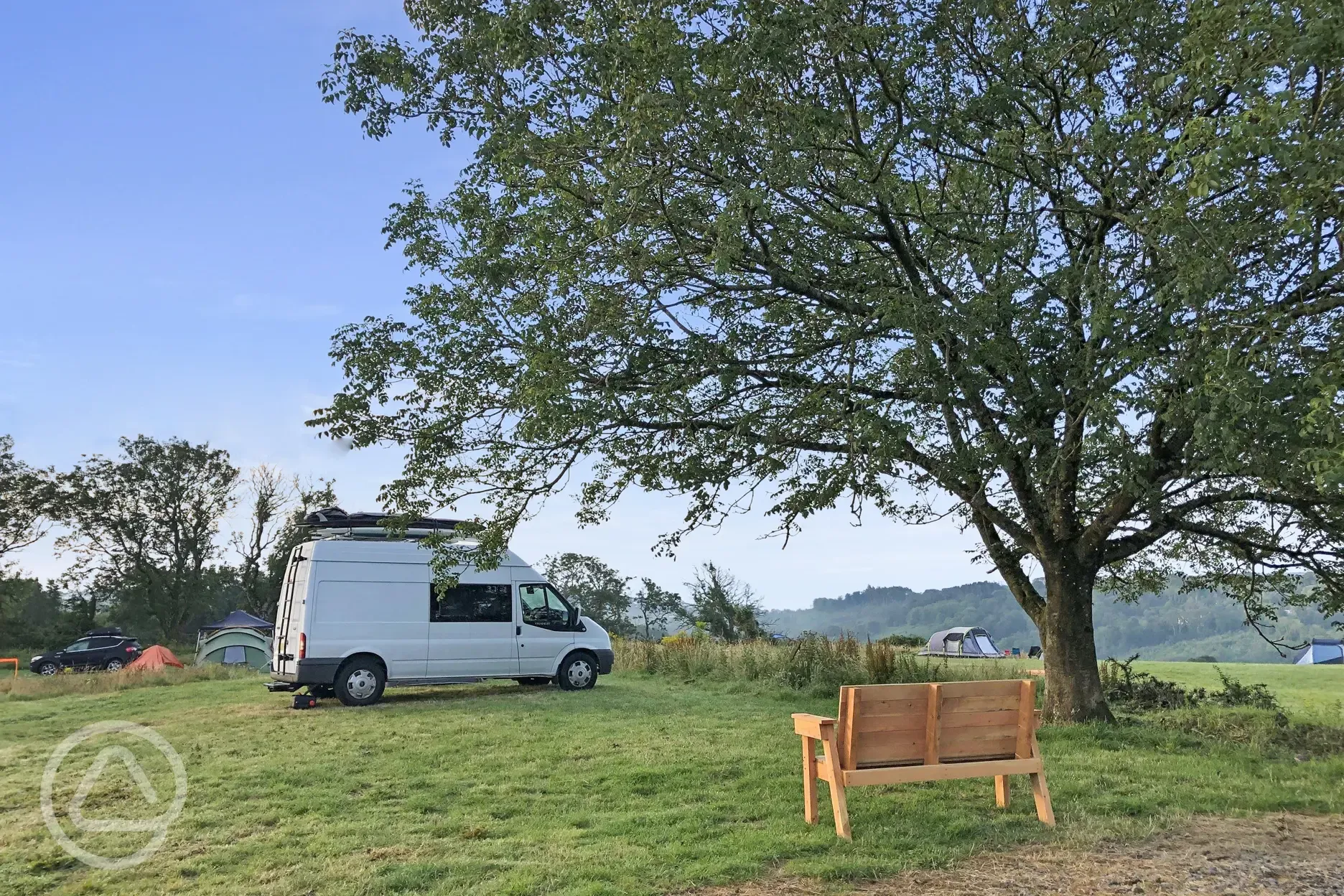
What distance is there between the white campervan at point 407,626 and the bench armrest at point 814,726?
7.83m

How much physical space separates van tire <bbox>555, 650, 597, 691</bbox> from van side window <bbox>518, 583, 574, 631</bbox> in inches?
21.2

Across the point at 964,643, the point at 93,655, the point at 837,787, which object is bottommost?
the point at 964,643

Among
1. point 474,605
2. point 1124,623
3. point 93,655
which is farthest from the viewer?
point 1124,623

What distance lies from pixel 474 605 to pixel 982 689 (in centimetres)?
1031

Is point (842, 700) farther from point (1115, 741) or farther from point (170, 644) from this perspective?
point (170, 644)

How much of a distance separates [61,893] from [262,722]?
7.27m

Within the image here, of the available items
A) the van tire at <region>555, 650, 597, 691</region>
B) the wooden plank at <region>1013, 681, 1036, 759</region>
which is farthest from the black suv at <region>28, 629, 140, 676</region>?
the wooden plank at <region>1013, 681, 1036, 759</region>

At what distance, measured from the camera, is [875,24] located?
7.24m

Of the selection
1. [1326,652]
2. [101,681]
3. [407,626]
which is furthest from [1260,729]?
[1326,652]

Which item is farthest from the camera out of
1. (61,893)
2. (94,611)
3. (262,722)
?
(94,611)

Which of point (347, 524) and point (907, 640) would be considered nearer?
point (347, 524)

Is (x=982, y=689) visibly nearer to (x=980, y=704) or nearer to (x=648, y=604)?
(x=980, y=704)

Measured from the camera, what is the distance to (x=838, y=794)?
5480 millimetres

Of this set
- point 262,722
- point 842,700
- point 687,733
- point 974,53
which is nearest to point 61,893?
point 842,700
